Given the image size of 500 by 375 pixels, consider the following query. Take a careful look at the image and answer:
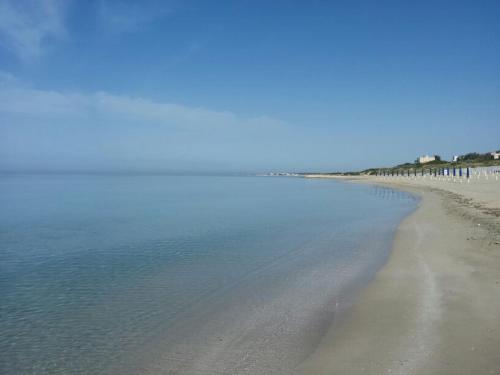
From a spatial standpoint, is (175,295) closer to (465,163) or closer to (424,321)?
(424,321)

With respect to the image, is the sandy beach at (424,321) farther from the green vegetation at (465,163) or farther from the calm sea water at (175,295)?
the green vegetation at (465,163)

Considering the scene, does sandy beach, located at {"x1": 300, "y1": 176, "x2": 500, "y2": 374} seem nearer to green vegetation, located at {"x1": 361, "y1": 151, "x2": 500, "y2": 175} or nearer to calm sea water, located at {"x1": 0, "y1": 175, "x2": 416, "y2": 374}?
A: calm sea water, located at {"x1": 0, "y1": 175, "x2": 416, "y2": 374}

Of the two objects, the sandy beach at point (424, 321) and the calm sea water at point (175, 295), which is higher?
the sandy beach at point (424, 321)

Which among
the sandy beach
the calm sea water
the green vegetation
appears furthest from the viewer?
the green vegetation

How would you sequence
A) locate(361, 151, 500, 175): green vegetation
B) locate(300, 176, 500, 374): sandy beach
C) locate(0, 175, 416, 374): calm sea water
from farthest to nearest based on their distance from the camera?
locate(361, 151, 500, 175): green vegetation < locate(0, 175, 416, 374): calm sea water < locate(300, 176, 500, 374): sandy beach

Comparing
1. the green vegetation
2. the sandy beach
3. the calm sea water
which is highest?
the green vegetation

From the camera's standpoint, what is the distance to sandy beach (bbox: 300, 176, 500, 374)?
498cm

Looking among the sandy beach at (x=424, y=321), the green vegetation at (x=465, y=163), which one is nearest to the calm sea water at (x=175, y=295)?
the sandy beach at (x=424, y=321)

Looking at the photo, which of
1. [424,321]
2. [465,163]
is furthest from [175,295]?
[465,163]

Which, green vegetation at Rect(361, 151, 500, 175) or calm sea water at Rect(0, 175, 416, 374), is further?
green vegetation at Rect(361, 151, 500, 175)

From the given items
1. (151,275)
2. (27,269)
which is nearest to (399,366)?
(151,275)

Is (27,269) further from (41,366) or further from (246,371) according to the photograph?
(246,371)

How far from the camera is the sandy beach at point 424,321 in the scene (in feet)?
16.3

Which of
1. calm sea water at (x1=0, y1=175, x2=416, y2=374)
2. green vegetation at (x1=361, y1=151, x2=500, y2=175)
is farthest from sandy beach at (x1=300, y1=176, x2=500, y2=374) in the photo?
green vegetation at (x1=361, y1=151, x2=500, y2=175)
